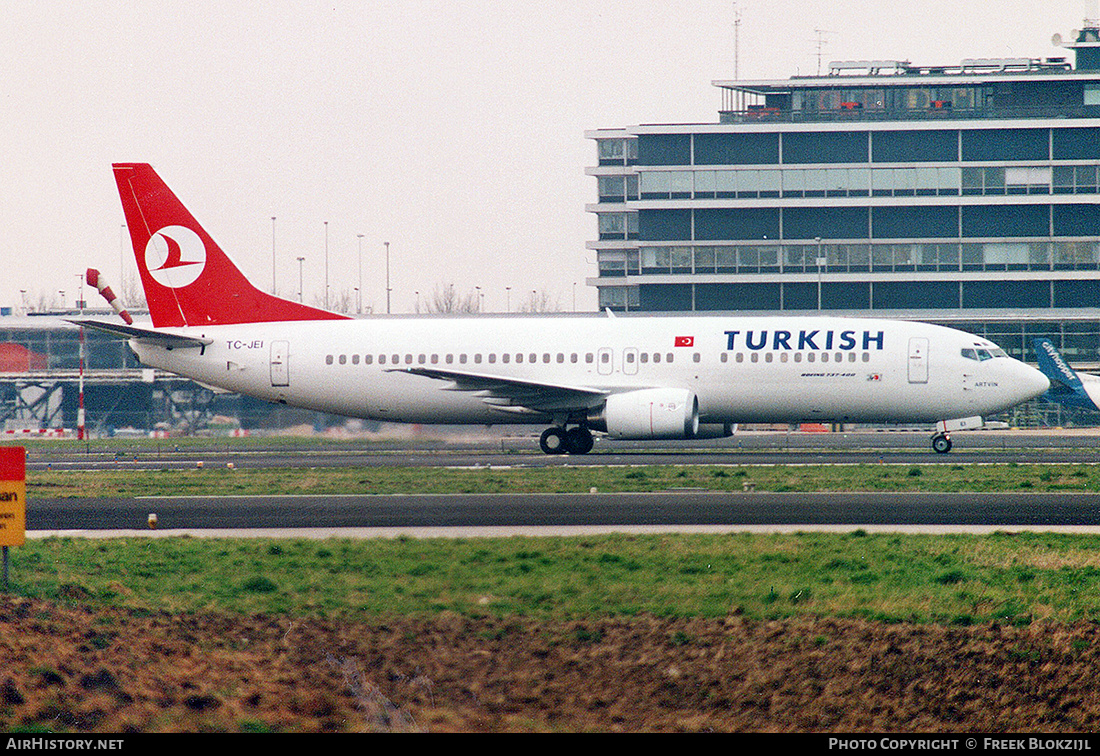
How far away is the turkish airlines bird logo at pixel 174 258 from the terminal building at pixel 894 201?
50290mm

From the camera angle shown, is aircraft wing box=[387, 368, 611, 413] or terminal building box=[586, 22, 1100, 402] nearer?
aircraft wing box=[387, 368, 611, 413]

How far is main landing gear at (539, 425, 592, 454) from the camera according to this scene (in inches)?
1501

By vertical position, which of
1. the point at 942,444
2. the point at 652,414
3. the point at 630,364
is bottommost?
the point at 942,444

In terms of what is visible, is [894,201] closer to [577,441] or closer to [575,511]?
[577,441]

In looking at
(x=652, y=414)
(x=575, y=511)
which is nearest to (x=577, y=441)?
(x=652, y=414)

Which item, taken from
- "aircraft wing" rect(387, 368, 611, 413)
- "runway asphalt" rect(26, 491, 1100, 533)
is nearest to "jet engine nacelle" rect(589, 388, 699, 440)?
"aircraft wing" rect(387, 368, 611, 413)

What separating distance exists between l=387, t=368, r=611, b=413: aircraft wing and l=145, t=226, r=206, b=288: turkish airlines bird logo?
296 inches

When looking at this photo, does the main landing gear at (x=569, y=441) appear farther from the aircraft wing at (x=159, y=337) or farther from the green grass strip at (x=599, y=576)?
the green grass strip at (x=599, y=576)

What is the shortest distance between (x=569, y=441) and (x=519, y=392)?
7.81 feet

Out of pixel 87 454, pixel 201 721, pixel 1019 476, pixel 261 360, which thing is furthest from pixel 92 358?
pixel 201 721

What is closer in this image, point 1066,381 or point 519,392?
point 519,392

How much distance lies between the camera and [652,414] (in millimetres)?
35406

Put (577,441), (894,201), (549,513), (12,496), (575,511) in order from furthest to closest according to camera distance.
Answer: (894,201) → (577,441) → (575,511) → (549,513) → (12,496)

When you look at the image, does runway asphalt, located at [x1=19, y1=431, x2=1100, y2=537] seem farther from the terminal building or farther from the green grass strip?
the terminal building
